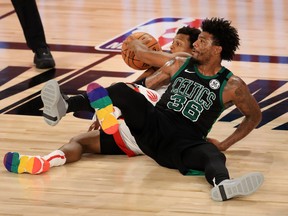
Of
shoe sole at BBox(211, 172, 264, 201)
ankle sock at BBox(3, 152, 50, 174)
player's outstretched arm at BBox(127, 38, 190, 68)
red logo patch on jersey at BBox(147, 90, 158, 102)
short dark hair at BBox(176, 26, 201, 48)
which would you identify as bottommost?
shoe sole at BBox(211, 172, 264, 201)

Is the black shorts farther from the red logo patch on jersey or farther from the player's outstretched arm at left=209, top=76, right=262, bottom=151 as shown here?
the player's outstretched arm at left=209, top=76, right=262, bottom=151

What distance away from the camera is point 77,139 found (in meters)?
5.65

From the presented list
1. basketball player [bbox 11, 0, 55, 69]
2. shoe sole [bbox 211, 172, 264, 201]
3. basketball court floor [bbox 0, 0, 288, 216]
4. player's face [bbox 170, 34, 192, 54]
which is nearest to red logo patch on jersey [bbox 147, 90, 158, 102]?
basketball court floor [bbox 0, 0, 288, 216]

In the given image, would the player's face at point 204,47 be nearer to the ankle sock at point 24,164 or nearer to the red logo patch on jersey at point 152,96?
the red logo patch on jersey at point 152,96

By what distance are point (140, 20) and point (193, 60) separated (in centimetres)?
418

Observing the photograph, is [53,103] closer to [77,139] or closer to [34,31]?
[77,139]

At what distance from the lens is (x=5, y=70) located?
308 inches

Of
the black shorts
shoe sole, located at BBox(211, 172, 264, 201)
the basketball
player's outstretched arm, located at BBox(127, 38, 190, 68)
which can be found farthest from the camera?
the basketball

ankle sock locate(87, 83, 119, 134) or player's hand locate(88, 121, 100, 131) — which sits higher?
ankle sock locate(87, 83, 119, 134)

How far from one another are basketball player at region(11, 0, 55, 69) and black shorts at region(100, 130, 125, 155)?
7.86 ft

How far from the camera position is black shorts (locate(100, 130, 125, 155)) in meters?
5.64

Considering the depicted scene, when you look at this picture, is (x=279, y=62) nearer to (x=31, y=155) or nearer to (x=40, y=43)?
(x=40, y=43)

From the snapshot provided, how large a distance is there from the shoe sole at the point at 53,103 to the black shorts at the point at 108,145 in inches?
17.8

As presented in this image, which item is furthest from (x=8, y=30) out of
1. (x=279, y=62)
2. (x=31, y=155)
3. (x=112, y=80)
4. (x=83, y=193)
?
(x=83, y=193)
